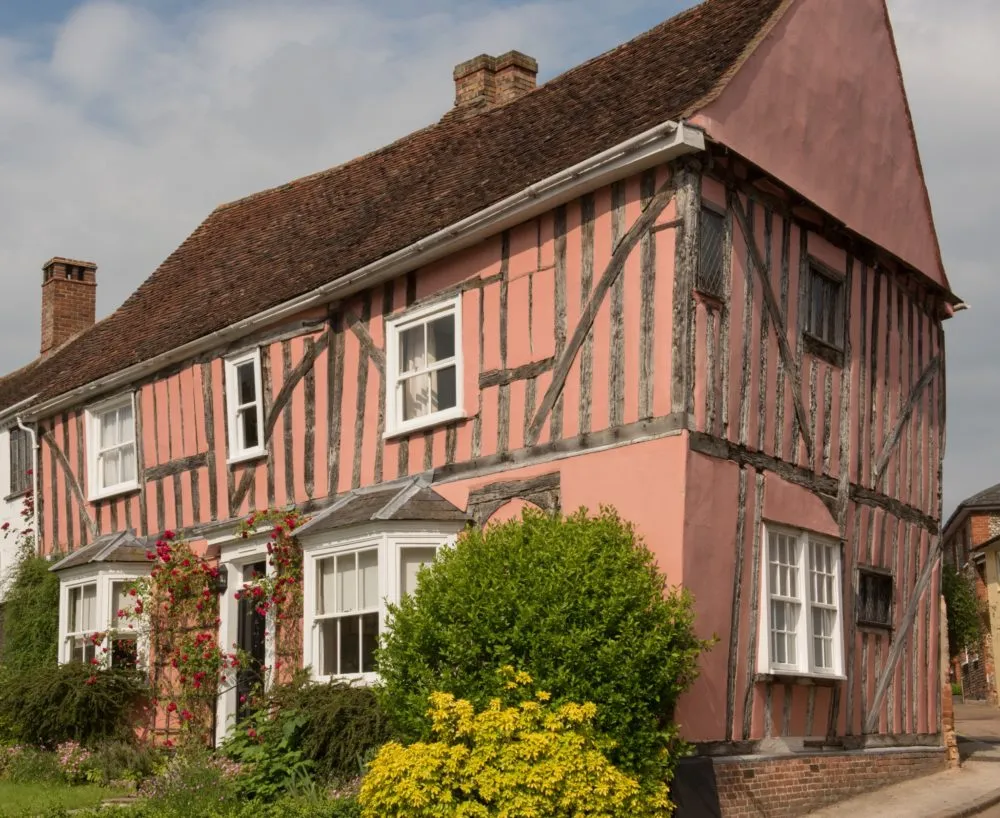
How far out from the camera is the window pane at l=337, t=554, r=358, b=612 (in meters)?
13.4

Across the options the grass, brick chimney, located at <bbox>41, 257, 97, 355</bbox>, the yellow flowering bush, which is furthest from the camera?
brick chimney, located at <bbox>41, 257, 97, 355</bbox>

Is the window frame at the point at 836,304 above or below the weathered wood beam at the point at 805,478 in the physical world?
above

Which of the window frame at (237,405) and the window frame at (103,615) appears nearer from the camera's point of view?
the window frame at (237,405)

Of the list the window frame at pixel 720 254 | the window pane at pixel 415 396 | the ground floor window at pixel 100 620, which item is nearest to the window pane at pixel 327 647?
the window pane at pixel 415 396

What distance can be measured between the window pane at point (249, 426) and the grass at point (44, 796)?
4337 millimetres

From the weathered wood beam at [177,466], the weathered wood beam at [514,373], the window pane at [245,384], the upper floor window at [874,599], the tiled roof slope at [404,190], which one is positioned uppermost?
the tiled roof slope at [404,190]

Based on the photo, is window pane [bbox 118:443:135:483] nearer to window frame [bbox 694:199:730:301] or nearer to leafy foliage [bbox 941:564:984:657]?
window frame [bbox 694:199:730:301]

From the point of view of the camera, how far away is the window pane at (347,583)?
13.4 m

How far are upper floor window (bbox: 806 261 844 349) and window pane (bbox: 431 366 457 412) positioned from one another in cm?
368

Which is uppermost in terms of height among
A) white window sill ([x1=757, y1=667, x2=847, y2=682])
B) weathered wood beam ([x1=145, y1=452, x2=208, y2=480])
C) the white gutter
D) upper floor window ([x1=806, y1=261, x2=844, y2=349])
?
the white gutter

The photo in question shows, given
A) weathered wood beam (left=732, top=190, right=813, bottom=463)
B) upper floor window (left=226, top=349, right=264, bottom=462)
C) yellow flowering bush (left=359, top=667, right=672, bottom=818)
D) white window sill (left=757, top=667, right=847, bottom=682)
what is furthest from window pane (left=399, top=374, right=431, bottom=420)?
yellow flowering bush (left=359, top=667, right=672, bottom=818)

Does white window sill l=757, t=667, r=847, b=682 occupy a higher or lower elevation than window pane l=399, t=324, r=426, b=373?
lower

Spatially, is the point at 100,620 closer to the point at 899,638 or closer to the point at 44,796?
the point at 44,796

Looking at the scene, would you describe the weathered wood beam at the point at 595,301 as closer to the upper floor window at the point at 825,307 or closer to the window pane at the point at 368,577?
the window pane at the point at 368,577
